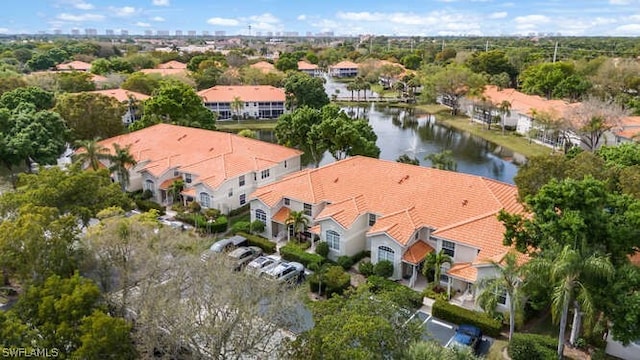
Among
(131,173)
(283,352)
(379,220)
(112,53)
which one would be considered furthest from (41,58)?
(283,352)

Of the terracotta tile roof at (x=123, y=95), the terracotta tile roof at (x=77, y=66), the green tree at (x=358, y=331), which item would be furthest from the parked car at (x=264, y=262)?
the terracotta tile roof at (x=77, y=66)

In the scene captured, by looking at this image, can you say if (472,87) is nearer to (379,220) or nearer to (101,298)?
(379,220)

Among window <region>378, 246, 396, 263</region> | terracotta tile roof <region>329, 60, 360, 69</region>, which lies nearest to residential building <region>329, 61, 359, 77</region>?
terracotta tile roof <region>329, 60, 360, 69</region>

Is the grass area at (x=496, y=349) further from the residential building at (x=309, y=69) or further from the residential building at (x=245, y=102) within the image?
the residential building at (x=309, y=69)

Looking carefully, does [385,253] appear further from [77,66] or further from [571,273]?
[77,66]

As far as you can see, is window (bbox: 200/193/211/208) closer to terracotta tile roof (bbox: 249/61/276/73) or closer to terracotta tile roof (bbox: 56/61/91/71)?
terracotta tile roof (bbox: 249/61/276/73)
